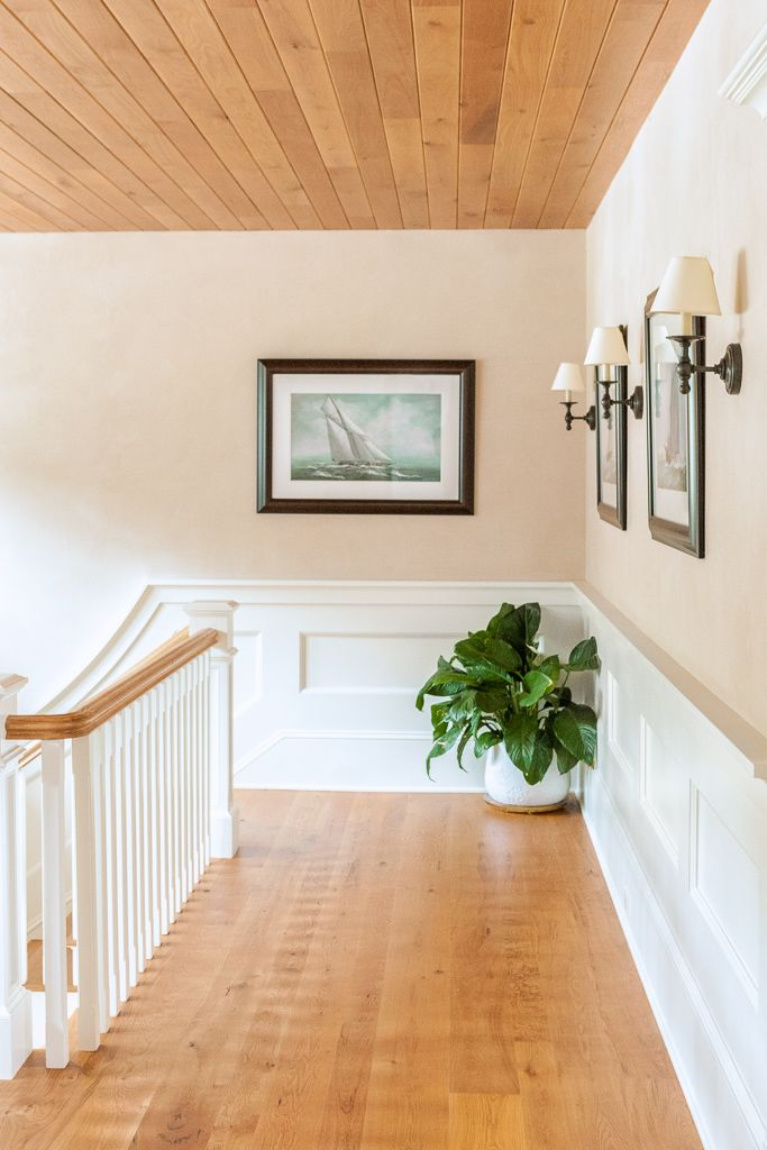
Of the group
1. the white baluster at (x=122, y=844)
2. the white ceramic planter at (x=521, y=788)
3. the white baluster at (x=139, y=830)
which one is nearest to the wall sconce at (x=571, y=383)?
the white ceramic planter at (x=521, y=788)

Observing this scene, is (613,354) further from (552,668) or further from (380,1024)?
(380,1024)

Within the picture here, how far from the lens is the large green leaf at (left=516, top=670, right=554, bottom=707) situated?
4.56 metres

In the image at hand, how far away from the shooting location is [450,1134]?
2.59 m

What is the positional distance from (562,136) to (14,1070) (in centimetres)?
310

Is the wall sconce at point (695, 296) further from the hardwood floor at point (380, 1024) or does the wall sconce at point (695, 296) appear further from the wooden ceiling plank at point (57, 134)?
the wooden ceiling plank at point (57, 134)

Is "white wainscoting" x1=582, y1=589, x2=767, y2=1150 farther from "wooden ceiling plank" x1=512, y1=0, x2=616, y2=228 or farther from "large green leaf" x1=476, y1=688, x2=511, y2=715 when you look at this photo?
"wooden ceiling plank" x1=512, y1=0, x2=616, y2=228

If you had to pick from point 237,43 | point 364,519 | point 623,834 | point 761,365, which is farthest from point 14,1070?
point 364,519

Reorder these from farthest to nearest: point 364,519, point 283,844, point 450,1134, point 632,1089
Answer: point 364,519 → point 283,844 → point 632,1089 → point 450,1134

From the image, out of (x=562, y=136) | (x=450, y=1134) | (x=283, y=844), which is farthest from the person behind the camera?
(x=283, y=844)

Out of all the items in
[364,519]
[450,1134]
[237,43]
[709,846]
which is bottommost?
[450,1134]

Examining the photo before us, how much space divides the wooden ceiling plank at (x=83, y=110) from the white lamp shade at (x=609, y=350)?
5.46 ft

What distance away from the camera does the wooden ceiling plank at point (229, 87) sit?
9.07 feet

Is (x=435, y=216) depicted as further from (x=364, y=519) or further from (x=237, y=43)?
(x=237, y=43)

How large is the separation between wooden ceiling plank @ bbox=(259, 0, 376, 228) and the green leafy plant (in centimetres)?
195
